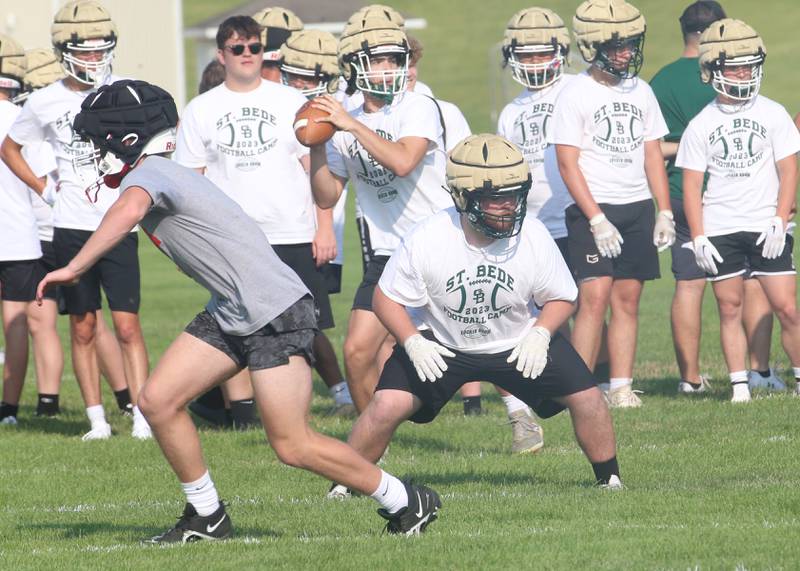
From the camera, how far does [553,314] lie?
7.46 m

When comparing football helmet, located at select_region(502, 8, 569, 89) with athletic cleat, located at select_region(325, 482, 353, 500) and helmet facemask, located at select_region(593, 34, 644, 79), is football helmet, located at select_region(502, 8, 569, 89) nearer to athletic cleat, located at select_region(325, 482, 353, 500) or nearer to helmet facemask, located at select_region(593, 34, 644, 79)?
helmet facemask, located at select_region(593, 34, 644, 79)

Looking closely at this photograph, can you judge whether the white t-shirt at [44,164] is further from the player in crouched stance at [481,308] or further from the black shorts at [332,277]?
the player in crouched stance at [481,308]

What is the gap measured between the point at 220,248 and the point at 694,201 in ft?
15.9

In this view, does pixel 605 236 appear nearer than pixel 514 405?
No

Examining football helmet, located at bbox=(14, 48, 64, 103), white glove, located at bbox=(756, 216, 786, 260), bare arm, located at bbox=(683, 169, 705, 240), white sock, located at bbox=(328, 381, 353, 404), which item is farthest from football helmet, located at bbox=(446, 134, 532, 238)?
football helmet, located at bbox=(14, 48, 64, 103)

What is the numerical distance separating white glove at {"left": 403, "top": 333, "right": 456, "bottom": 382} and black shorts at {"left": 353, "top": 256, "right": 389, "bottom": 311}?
5.58ft

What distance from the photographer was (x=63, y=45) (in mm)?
10398

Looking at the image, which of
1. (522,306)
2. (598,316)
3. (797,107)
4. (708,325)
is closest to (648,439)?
(598,316)

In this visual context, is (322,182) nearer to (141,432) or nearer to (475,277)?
(475,277)

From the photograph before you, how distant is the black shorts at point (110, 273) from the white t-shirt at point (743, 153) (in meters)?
3.85

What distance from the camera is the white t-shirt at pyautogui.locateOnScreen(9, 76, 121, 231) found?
1045 centimetres

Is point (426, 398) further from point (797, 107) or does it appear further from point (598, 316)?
point (797, 107)

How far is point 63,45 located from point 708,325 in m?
7.58

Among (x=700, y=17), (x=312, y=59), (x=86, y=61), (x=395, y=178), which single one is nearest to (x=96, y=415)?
(x=86, y=61)
